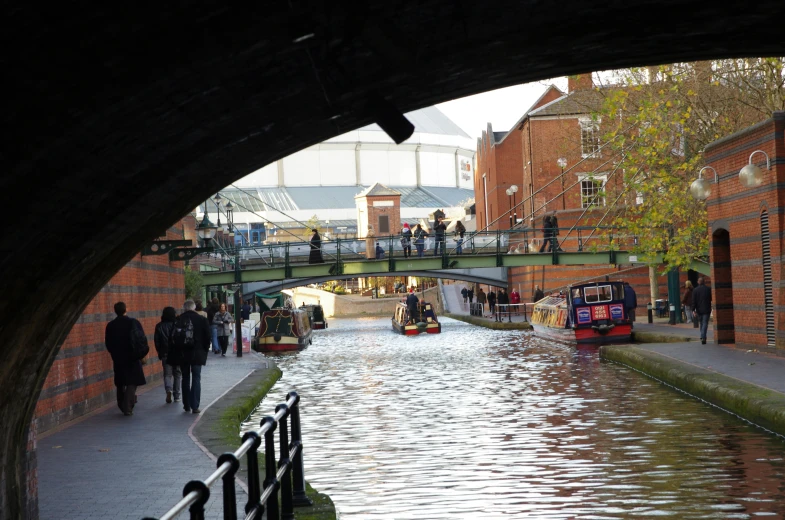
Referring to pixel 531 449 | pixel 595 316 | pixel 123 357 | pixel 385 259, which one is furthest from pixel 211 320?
pixel 531 449

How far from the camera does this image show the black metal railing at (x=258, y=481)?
161 inches

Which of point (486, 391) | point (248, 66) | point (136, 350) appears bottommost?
point (486, 391)

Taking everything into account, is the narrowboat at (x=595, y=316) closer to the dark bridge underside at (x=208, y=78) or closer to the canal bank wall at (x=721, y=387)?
the canal bank wall at (x=721, y=387)

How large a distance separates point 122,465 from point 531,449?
4506 millimetres

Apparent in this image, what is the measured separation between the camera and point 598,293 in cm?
3503

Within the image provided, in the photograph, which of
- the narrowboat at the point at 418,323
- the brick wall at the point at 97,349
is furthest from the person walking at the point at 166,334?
the narrowboat at the point at 418,323

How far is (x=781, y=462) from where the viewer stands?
1101cm

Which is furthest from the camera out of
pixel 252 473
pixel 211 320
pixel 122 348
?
pixel 211 320

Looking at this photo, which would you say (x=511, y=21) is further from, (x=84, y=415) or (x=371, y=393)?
(x=371, y=393)

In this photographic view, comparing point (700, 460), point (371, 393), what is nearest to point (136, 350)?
point (371, 393)

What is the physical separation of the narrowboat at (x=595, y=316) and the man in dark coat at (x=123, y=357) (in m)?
A: 20.6

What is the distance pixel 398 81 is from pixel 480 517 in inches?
176

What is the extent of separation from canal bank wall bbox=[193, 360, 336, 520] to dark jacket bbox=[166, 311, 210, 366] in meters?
0.74

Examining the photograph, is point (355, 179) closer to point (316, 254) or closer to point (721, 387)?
point (316, 254)
